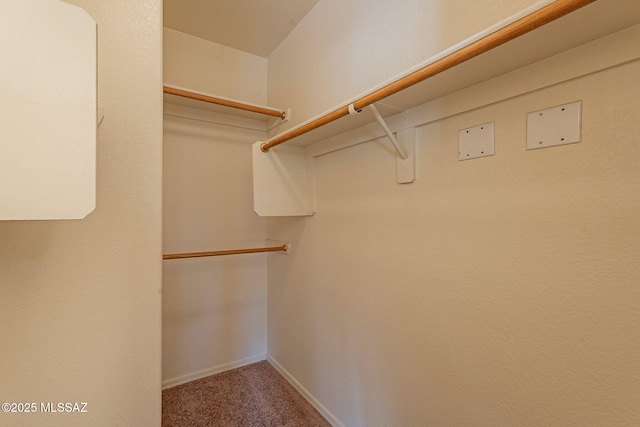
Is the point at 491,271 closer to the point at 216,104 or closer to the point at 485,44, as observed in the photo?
the point at 485,44

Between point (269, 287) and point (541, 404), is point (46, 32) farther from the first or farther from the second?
point (269, 287)

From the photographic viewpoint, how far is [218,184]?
2.32 meters

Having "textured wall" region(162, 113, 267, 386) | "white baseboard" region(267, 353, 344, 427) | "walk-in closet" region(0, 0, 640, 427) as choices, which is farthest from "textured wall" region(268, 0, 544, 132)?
"white baseboard" region(267, 353, 344, 427)

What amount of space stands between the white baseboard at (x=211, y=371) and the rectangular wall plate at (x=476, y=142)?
92.6 inches

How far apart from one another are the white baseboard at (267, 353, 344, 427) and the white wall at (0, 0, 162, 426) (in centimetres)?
106

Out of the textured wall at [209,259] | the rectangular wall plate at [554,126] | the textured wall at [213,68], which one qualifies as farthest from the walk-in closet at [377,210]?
→ the textured wall at [209,259]

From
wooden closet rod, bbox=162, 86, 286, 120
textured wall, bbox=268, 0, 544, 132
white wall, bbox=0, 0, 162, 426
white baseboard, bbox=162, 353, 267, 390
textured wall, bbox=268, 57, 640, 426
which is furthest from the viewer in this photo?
white baseboard, bbox=162, 353, 267, 390

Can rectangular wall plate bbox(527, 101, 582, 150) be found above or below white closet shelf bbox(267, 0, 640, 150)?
below

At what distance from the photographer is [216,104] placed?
6.48ft

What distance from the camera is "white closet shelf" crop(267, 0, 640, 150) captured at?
0.64m

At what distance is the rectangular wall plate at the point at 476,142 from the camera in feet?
3.23

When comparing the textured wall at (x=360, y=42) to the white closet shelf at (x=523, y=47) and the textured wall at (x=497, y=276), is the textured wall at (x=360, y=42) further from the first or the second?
the textured wall at (x=497, y=276)

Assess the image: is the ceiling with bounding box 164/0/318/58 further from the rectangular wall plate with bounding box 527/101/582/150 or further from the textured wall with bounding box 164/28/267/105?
the rectangular wall plate with bounding box 527/101/582/150

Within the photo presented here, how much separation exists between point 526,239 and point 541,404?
0.52 m
